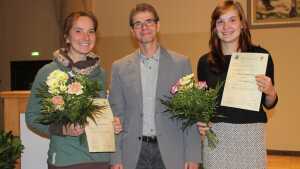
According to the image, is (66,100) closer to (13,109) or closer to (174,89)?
(174,89)

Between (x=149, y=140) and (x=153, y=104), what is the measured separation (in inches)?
9.1

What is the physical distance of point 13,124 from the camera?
10.7ft

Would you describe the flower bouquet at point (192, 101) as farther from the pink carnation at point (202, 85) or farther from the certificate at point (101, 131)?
the certificate at point (101, 131)

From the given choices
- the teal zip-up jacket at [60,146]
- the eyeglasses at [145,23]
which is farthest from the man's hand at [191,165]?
the eyeglasses at [145,23]

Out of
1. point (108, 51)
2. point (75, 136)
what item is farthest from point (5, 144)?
point (108, 51)

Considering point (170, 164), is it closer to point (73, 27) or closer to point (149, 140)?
point (149, 140)

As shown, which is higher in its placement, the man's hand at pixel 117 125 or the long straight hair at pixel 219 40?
the long straight hair at pixel 219 40

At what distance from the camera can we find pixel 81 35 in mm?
2422

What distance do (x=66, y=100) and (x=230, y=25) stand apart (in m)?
1.08

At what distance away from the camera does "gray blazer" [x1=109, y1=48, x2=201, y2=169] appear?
2.55m

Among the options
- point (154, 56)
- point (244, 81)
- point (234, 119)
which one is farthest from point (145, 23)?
point (234, 119)

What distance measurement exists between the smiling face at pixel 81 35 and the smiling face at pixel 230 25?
0.81 meters

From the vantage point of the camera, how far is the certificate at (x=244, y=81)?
238 centimetres

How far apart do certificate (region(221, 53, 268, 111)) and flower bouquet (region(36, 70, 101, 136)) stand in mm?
815
